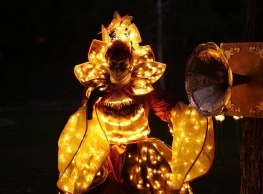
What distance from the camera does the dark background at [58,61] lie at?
9828 millimetres

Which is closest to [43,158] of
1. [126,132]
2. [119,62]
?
[126,132]

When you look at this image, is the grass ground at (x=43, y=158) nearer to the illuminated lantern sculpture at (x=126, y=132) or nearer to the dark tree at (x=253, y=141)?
the dark tree at (x=253, y=141)

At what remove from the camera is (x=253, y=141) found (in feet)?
15.2

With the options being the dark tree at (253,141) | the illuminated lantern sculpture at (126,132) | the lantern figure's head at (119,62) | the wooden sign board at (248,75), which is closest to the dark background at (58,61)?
the dark tree at (253,141)

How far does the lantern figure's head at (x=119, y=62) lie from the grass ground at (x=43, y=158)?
384cm

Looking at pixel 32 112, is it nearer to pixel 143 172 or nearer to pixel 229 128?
pixel 229 128

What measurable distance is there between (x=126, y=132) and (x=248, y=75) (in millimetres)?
1096

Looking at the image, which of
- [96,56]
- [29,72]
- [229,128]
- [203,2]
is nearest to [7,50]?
[29,72]

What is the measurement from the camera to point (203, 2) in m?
16.3

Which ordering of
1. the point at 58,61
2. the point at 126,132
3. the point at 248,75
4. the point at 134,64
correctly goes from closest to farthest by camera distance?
the point at 248,75, the point at 126,132, the point at 134,64, the point at 58,61

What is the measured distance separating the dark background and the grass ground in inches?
0.6

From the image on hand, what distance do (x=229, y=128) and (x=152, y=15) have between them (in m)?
6.72

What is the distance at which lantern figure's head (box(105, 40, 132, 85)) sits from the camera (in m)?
4.54

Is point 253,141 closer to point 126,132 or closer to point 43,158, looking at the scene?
point 126,132
